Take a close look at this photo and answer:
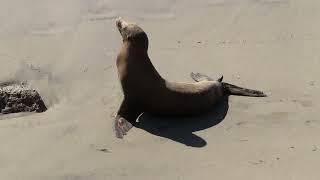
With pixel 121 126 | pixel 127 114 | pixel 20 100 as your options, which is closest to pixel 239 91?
pixel 127 114

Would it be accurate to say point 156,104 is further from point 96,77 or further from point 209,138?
point 96,77

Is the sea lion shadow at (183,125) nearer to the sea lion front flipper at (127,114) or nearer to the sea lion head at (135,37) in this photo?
the sea lion front flipper at (127,114)

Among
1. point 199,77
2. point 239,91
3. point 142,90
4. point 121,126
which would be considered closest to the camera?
→ point 121,126

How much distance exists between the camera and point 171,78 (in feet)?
22.1

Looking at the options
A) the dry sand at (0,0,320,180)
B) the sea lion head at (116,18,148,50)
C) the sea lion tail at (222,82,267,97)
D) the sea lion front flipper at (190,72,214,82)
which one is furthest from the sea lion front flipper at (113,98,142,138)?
the sea lion tail at (222,82,267,97)

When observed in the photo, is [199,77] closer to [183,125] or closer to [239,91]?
[239,91]

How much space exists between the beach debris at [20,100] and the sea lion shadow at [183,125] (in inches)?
42.4

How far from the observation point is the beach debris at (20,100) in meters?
6.36

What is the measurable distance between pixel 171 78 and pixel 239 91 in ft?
2.44

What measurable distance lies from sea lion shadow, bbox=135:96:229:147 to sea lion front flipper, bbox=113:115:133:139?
0.11m

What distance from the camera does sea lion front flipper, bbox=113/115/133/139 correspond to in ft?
19.1

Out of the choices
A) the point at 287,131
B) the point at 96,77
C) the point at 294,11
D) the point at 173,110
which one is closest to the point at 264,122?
the point at 287,131

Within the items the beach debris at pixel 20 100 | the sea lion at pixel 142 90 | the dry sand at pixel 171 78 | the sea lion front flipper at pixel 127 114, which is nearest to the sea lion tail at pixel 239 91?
the dry sand at pixel 171 78

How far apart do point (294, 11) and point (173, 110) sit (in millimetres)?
2705
